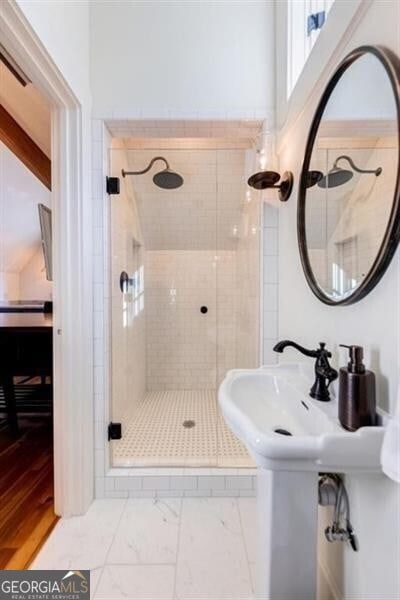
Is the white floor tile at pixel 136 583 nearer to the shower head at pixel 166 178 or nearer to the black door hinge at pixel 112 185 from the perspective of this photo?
the black door hinge at pixel 112 185

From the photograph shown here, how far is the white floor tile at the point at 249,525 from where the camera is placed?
1244 mm

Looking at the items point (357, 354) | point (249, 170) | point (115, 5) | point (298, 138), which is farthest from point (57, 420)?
point (115, 5)

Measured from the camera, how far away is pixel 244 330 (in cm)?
235

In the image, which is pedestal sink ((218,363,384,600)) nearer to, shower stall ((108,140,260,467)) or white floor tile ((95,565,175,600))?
white floor tile ((95,565,175,600))

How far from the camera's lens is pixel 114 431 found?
1.66 meters

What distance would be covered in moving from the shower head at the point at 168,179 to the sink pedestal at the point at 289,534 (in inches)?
88.9

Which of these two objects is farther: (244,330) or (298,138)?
(244,330)

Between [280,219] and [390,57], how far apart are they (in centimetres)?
89

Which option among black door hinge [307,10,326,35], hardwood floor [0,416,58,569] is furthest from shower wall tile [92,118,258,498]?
black door hinge [307,10,326,35]

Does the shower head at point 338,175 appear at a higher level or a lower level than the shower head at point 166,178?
lower

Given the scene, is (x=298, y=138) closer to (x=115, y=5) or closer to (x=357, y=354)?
(x=357, y=354)

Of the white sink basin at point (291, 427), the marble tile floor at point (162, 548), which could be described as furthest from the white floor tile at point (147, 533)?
the white sink basin at point (291, 427)

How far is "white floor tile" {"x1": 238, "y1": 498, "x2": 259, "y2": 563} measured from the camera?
1.24 meters

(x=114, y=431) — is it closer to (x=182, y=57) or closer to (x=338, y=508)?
(x=338, y=508)
